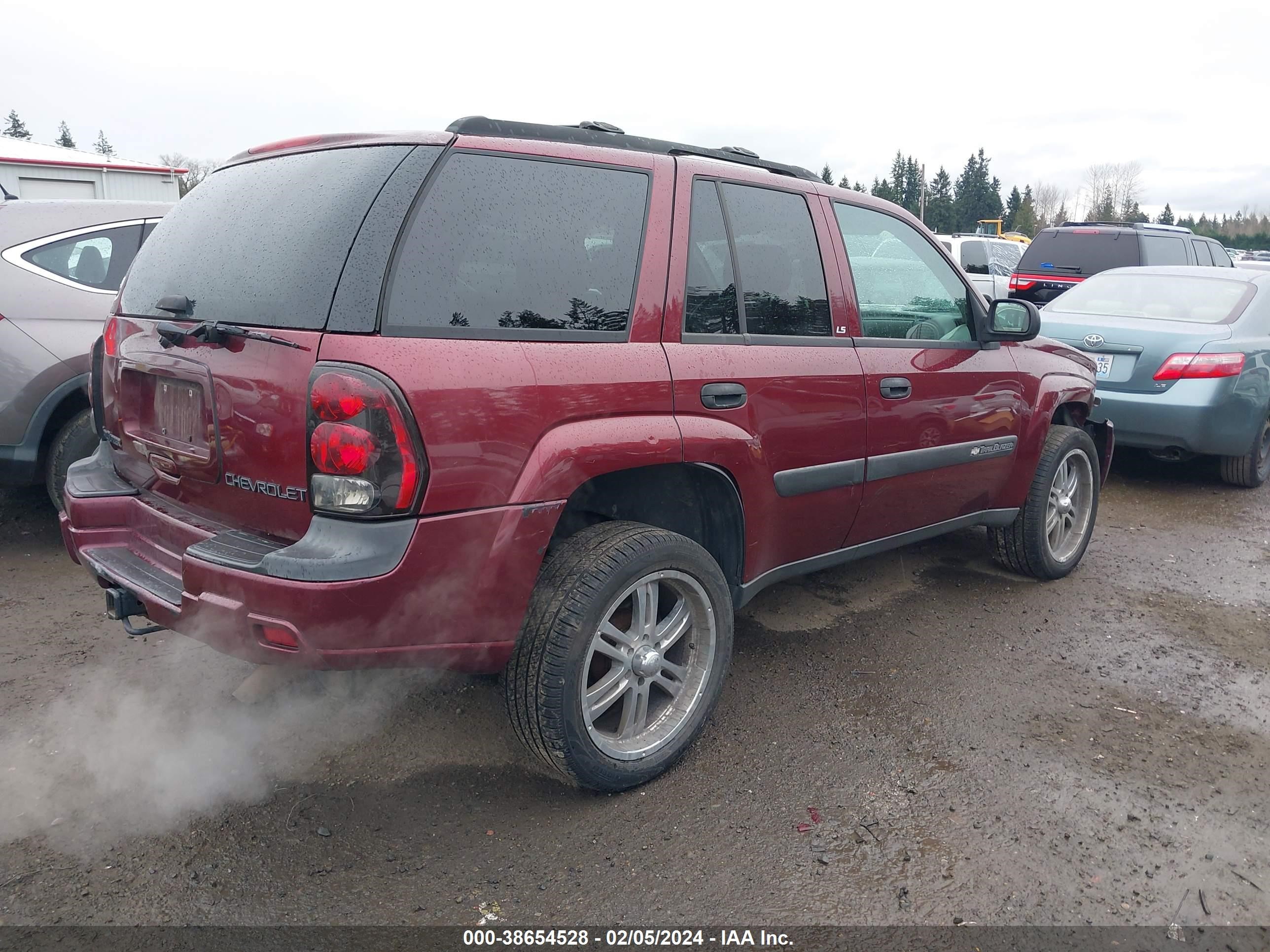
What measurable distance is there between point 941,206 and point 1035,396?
3108 inches

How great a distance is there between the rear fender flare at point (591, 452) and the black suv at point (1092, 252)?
10655 mm

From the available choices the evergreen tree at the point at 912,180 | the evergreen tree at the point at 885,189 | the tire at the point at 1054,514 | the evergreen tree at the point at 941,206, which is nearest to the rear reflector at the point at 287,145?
the tire at the point at 1054,514

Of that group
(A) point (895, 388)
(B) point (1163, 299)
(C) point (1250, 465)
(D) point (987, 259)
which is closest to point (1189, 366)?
(B) point (1163, 299)

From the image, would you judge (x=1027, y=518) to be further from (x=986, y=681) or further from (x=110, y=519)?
(x=110, y=519)

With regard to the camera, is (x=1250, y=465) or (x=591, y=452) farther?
(x=1250, y=465)

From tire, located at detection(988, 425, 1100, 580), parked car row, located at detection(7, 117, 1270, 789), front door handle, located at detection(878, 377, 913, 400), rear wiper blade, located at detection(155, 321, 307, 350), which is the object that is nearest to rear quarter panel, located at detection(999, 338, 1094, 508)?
tire, located at detection(988, 425, 1100, 580)

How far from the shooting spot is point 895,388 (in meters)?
3.59

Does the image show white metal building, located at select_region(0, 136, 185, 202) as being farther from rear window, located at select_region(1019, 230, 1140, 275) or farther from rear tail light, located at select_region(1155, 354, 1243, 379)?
rear tail light, located at select_region(1155, 354, 1243, 379)

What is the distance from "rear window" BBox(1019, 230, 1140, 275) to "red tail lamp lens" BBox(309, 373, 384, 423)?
1188 centimetres

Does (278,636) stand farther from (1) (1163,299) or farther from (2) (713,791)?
(1) (1163,299)

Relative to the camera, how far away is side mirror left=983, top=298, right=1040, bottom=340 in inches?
160

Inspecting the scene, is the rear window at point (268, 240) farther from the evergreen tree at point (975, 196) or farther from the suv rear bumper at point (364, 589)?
the evergreen tree at point (975, 196)

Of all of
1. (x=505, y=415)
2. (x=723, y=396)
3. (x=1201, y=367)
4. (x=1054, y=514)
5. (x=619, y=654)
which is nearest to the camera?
(x=505, y=415)

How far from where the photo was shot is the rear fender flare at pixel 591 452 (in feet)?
8.06
